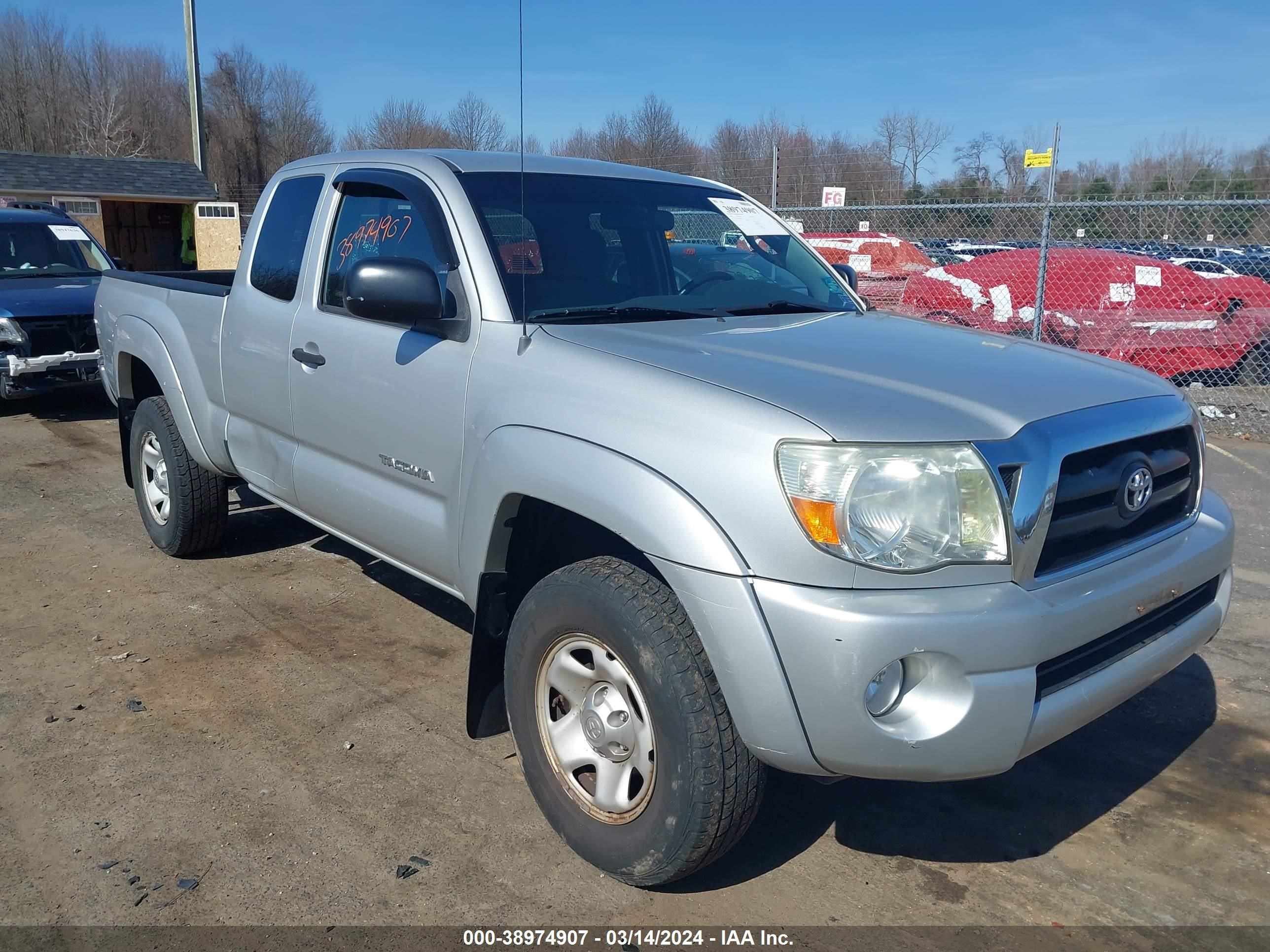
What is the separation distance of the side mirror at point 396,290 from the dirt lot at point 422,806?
1.48m

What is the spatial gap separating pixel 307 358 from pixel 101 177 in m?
23.2

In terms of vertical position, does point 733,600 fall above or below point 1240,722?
above

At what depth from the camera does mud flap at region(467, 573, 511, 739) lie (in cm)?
301

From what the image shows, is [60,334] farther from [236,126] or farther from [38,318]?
[236,126]

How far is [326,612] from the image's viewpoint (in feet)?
15.3

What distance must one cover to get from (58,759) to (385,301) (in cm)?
190

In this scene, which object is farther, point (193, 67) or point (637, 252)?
point (193, 67)

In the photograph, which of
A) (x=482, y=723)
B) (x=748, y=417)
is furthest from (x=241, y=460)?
(x=748, y=417)

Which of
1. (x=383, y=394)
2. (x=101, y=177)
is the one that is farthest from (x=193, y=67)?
(x=383, y=394)

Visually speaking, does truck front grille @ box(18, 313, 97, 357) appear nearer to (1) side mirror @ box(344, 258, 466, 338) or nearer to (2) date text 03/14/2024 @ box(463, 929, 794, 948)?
(1) side mirror @ box(344, 258, 466, 338)

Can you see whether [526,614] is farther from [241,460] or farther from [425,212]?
[241,460]

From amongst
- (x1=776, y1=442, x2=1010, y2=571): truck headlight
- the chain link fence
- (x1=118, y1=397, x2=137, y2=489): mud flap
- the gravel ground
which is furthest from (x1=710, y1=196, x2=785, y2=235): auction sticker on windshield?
the gravel ground

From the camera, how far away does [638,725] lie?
101 inches

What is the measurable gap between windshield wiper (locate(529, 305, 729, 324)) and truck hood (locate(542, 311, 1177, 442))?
0.20ft
